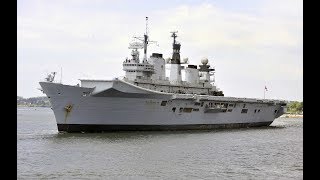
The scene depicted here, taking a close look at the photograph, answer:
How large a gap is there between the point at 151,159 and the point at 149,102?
44.9 ft

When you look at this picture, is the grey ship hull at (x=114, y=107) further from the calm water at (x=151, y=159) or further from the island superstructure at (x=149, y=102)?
the calm water at (x=151, y=159)

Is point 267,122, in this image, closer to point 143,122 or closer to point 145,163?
point 143,122

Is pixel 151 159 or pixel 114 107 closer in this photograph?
pixel 151 159

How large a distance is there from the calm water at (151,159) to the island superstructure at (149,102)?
7.75 ft

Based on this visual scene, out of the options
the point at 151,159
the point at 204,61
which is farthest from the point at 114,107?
the point at 204,61

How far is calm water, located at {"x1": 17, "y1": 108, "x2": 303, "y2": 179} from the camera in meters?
16.3

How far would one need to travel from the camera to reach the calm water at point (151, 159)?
640 inches

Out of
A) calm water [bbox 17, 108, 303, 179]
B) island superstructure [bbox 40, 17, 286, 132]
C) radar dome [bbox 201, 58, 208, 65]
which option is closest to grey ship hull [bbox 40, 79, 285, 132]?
island superstructure [bbox 40, 17, 286, 132]

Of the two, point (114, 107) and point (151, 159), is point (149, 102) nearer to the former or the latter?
point (114, 107)

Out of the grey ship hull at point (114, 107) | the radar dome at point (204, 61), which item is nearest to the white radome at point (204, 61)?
the radar dome at point (204, 61)

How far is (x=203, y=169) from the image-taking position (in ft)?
57.6

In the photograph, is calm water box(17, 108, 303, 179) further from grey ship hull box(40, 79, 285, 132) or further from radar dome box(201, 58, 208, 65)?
radar dome box(201, 58, 208, 65)

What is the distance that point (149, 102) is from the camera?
33.5 meters
